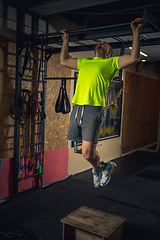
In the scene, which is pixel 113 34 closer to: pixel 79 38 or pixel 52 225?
pixel 79 38

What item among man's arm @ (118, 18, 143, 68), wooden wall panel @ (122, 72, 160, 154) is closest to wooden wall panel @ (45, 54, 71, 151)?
man's arm @ (118, 18, 143, 68)

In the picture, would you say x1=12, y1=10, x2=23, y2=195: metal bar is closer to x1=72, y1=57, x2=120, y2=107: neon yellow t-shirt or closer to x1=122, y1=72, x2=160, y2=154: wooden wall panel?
x1=72, y1=57, x2=120, y2=107: neon yellow t-shirt

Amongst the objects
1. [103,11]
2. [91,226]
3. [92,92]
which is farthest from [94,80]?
[103,11]

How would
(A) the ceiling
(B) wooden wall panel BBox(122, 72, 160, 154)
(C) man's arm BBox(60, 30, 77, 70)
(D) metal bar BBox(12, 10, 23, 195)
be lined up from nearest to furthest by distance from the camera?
(C) man's arm BBox(60, 30, 77, 70) < (A) the ceiling < (D) metal bar BBox(12, 10, 23, 195) < (B) wooden wall panel BBox(122, 72, 160, 154)

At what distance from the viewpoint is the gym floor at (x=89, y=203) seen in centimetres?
328

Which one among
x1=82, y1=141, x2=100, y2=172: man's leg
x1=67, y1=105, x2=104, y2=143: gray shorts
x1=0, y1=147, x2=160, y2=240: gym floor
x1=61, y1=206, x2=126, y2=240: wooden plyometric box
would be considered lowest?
x1=0, y1=147, x2=160, y2=240: gym floor

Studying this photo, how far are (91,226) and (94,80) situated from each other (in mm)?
1608

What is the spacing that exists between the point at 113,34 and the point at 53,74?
204cm

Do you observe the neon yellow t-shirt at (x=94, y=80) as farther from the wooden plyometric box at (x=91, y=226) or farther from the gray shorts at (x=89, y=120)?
A: the wooden plyometric box at (x=91, y=226)

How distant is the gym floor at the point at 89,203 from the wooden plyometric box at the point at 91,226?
0.88ft

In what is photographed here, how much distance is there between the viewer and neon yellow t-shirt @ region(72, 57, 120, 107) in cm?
236

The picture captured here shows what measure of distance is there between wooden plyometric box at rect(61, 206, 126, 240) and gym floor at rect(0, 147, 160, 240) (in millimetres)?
269

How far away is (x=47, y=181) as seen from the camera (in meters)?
4.89

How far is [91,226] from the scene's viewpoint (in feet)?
9.00
